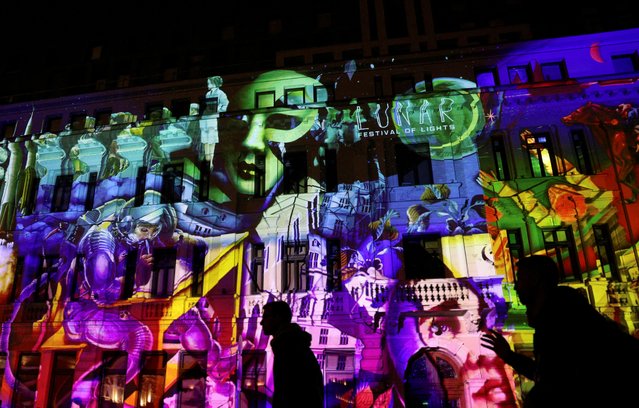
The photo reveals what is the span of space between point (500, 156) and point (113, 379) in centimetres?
1572

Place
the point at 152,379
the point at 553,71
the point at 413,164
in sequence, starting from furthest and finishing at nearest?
the point at 553,71, the point at 413,164, the point at 152,379

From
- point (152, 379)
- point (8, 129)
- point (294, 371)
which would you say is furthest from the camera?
point (8, 129)

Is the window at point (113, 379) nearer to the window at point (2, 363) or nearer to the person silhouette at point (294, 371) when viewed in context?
the window at point (2, 363)

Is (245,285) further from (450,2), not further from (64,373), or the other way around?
(450,2)

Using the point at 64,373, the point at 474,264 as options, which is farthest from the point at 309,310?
the point at 64,373

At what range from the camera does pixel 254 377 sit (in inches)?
583

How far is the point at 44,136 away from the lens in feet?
62.4

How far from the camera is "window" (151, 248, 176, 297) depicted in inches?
648

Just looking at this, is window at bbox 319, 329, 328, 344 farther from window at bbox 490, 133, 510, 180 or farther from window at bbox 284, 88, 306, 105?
window at bbox 284, 88, 306, 105

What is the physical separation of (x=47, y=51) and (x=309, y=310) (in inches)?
736

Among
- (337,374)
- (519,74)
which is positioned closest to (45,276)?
(337,374)

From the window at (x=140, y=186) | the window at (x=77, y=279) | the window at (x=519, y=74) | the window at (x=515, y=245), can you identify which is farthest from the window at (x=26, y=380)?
the window at (x=519, y=74)

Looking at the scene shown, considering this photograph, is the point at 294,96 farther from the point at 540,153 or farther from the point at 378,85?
the point at 540,153

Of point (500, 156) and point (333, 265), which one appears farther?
point (500, 156)
